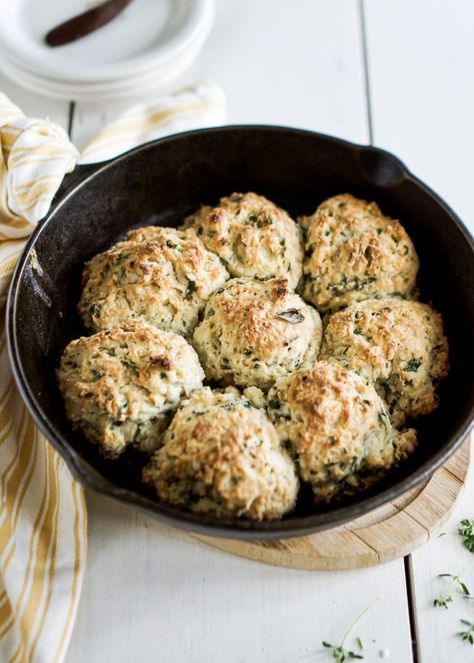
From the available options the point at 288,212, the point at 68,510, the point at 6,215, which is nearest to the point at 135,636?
the point at 68,510

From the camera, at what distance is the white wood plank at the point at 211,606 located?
2.26 m

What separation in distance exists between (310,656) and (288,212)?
1.71 m

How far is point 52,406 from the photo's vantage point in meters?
2.35

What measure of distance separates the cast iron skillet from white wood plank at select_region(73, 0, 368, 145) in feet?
2.38

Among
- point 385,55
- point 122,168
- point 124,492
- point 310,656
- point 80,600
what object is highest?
point 385,55

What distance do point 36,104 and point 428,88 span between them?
200cm

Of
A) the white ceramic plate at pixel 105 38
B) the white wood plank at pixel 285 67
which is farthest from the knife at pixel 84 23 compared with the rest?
the white wood plank at pixel 285 67

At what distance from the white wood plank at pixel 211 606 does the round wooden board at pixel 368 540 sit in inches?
3.1

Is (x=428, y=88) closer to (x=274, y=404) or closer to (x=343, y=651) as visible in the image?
(x=274, y=404)

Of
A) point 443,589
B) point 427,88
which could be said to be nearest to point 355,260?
point 443,589

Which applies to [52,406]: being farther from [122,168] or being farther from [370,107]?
[370,107]

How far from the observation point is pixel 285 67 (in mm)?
3900

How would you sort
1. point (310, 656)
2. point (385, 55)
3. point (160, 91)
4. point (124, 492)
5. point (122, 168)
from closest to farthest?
point (124, 492) < point (310, 656) < point (122, 168) < point (160, 91) < point (385, 55)

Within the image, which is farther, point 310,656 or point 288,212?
point 288,212
